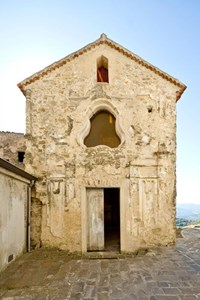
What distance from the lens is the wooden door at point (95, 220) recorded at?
8.07 m

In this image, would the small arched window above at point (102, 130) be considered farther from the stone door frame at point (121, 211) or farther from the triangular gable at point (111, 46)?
the triangular gable at point (111, 46)

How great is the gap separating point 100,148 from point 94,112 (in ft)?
4.62

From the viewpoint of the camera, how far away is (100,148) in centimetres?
828

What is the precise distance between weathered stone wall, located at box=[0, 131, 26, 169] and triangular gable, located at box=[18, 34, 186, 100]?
4.54m

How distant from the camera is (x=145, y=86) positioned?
8.75m

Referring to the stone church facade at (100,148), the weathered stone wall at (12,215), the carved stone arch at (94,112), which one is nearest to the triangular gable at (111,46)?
the stone church facade at (100,148)

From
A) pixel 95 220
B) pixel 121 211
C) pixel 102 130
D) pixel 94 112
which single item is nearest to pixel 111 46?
pixel 94 112

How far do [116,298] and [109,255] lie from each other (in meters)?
3.14

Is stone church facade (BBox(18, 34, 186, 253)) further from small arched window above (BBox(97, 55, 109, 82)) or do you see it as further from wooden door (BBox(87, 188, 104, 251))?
small arched window above (BBox(97, 55, 109, 82))

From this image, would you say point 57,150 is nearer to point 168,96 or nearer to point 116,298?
point 168,96

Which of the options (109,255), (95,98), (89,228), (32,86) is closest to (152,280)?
(109,255)

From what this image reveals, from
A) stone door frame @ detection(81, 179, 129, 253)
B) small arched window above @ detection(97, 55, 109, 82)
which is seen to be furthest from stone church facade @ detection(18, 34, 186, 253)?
small arched window above @ detection(97, 55, 109, 82)

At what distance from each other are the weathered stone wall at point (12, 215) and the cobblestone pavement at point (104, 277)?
1.19 ft

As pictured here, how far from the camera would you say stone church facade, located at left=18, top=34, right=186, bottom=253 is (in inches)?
316
